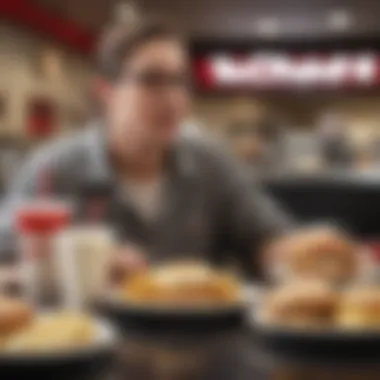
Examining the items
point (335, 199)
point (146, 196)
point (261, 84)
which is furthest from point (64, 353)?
point (261, 84)

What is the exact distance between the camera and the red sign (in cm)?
898

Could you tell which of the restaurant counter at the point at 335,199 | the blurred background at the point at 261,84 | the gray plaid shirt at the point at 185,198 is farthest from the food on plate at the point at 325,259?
the restaurant counter at the point at 335,199

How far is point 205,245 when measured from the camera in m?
2.08

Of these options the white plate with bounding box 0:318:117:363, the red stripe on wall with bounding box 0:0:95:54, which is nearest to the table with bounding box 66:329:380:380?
the white plate with bounding box 0:318:117:363

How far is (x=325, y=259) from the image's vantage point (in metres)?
1.43

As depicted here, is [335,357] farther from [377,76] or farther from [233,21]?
[377,76]

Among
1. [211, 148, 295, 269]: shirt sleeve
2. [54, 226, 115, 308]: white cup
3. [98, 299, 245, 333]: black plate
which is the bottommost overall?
[98, 299, 245, 333]: black plate

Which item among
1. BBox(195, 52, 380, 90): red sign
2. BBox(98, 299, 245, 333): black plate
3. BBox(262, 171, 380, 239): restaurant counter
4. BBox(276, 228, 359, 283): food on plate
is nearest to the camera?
BBox(98, 299, 245, 333): black plate

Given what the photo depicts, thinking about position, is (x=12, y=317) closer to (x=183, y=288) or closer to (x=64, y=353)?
(x=64, y=353)

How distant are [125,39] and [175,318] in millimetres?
1020

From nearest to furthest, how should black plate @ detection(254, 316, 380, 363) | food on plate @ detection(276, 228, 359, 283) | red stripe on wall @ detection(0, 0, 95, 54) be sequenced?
black plate @ detection(254, 316, 380, 363)
food on plate @ detection(276, 228, 359, 283)
red stripe on wall @ detection(0, 0, 95, 54)

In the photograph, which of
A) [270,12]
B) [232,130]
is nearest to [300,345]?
[270,12]

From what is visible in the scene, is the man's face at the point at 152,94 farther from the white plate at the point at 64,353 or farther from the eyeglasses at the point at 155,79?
the white plate at the point at 64,353

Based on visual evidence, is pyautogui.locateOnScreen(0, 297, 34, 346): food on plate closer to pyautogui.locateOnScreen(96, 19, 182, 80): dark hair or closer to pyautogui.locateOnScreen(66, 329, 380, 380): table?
pyautogui.locateOnScreen(66, 329, 380, 380): table
